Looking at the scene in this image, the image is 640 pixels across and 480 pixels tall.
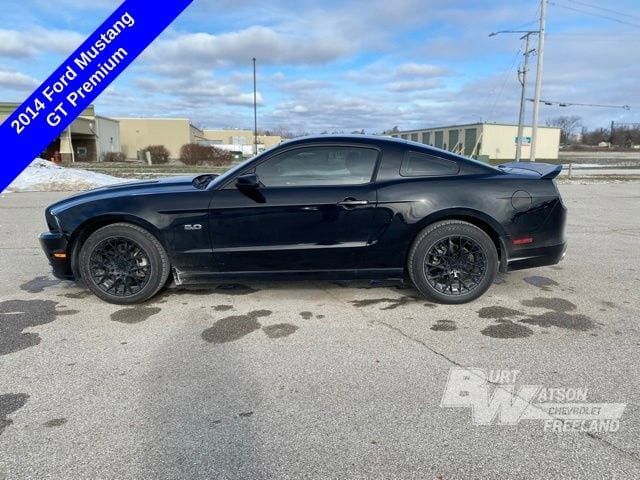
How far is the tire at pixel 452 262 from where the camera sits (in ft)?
14.2

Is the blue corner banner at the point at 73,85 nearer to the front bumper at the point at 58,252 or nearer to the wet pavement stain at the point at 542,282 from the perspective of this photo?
the front bumper at the point at 58,252

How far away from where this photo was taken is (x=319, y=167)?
4.37m

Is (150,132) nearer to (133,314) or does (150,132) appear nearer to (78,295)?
(78,295)

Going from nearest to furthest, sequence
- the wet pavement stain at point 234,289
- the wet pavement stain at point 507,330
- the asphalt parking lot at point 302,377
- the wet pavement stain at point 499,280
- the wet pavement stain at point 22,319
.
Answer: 1. the asphalt parking lot at point 302,377
2. the wet pavement stain at point 22,319
3. the wet pavement stain at point 507,330
4. the wet pavement stain at point 234,289
5. the wet pavement stain at point 499,280

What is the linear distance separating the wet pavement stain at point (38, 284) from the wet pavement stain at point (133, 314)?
4.26 feet

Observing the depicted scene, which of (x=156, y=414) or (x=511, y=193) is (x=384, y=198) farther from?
(x=156, y=414)

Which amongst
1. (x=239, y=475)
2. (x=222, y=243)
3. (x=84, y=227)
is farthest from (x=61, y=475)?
(x=84, y=227)

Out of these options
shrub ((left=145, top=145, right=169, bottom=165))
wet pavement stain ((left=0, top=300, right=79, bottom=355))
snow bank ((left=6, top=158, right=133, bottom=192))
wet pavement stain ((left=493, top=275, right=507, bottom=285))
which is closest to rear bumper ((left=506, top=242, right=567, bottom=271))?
wet pavement stain ((left=493, top=275, right=507, bottom=285))

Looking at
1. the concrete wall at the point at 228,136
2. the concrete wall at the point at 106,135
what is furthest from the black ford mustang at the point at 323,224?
the concrete wall at the point at 228,136

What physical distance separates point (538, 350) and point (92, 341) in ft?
11.2

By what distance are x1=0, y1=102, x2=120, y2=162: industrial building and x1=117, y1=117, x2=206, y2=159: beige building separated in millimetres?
6443

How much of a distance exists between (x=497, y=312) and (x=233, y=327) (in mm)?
2366

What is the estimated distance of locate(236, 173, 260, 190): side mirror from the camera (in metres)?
4.12

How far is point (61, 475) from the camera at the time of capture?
2174mm
